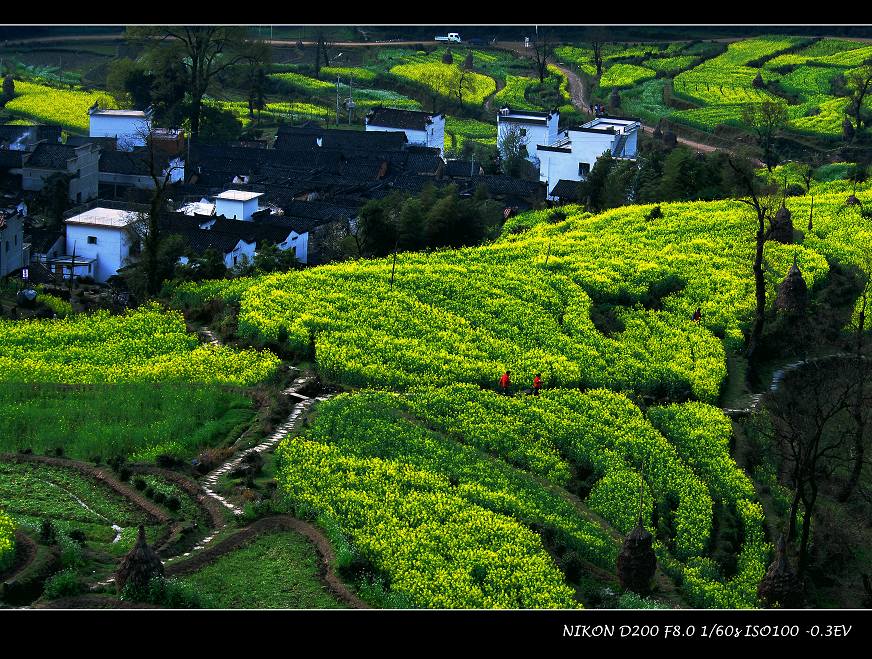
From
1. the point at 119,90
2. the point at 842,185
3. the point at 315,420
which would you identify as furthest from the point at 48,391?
the point at 119,90

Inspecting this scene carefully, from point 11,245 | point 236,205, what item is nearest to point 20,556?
point 11,245

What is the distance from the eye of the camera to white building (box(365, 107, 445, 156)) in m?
76.1

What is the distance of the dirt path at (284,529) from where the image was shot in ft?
72.4

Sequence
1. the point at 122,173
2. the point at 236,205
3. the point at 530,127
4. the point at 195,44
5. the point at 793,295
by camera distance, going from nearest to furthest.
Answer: the point at 793,295, the point at 236,205, the point at 122,173, the point at 530,127, the point at 195,44

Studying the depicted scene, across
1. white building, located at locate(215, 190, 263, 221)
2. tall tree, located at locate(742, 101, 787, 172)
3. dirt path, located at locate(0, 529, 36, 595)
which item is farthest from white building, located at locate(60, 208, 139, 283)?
tall tree, located at locate(742, 101, 787, 172)

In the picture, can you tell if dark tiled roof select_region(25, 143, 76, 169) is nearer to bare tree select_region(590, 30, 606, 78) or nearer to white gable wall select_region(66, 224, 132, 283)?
white gable wall select_region(66, 224, 132, 283)

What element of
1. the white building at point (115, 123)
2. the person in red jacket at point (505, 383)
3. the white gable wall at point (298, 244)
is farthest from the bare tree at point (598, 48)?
the person in red jacket at point (505, 383)

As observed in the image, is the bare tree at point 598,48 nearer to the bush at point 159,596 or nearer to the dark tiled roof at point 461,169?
the dark tiled roof at point 461,169

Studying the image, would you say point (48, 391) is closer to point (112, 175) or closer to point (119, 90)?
point (112, 175)

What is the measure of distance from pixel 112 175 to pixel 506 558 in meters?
47.4

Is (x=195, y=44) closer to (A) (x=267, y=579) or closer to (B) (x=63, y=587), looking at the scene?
(A) (x=267, y=579)

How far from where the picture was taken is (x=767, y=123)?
69.5m

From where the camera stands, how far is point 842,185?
56.6m

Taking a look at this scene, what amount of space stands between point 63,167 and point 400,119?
22995 millimetres
